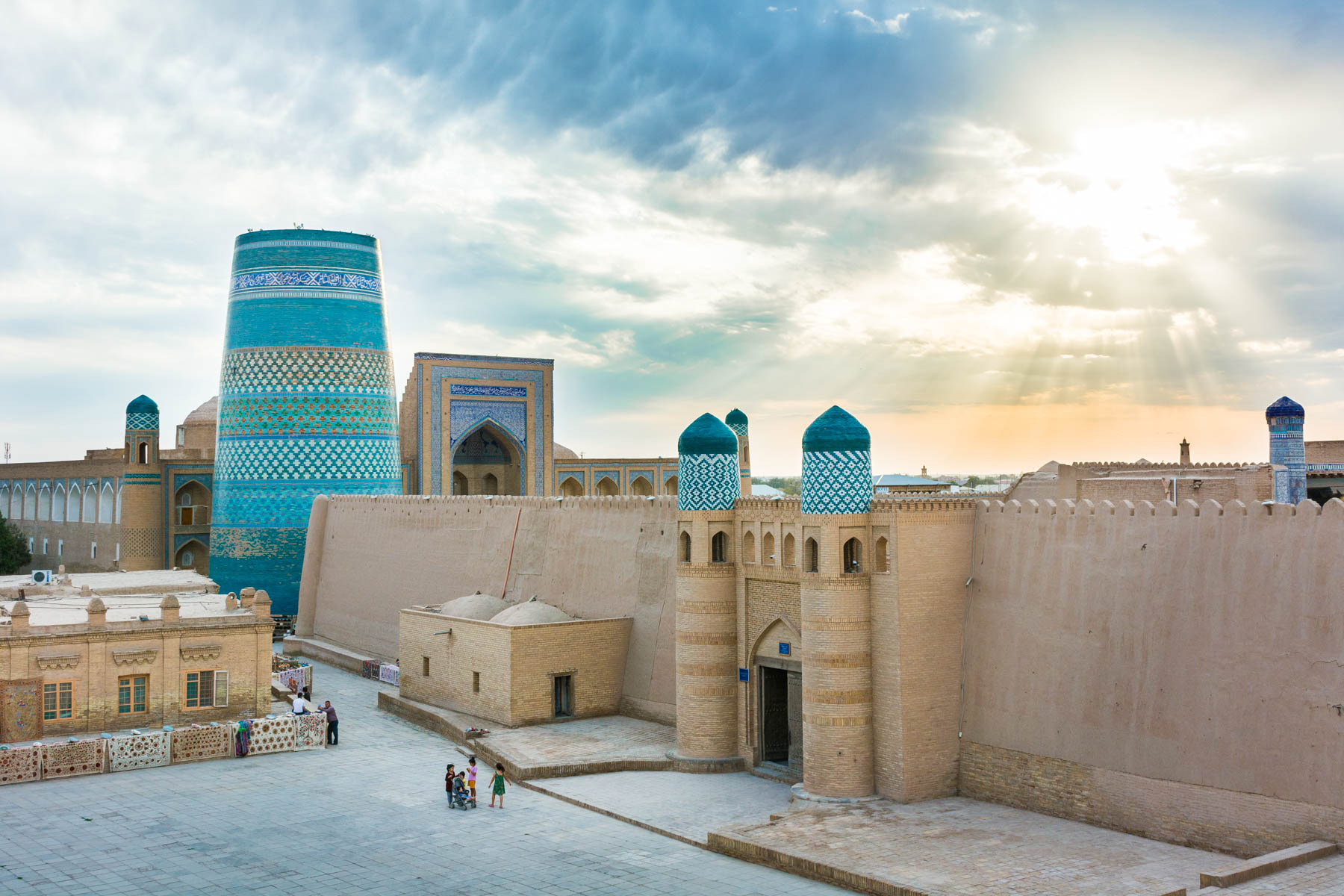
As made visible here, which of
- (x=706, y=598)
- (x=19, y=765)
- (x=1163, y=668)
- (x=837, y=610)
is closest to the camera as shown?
(x=1163, y=668)

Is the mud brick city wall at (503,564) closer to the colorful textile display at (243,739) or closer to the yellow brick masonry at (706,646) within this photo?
the yellow brick masonry at (706,646)

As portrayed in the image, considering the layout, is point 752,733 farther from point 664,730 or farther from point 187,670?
point 187,670

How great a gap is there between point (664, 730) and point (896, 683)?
12.9ft

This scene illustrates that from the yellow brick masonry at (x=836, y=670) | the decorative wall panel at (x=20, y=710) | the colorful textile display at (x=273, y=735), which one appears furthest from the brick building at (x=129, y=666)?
the yellow brick masonry at (x=836, y=670)

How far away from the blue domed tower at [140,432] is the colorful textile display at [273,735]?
1285 cm

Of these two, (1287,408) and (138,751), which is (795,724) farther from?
(1287,408)

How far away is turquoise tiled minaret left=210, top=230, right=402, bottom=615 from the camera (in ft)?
74.1

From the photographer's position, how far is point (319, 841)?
33.8ft

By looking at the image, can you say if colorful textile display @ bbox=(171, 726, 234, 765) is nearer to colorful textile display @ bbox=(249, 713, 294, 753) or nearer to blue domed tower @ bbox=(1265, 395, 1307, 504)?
colorful textile display @ bbox=(249, 713, 294, 753)

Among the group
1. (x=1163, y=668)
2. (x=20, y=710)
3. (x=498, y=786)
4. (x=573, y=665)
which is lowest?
(x=498, y=786)

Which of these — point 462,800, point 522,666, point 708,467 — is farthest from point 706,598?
point 462,800

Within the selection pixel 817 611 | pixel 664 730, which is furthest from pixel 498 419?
pixel 817 611

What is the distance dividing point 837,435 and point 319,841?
19.1 feet

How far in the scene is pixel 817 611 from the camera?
11562 mm
